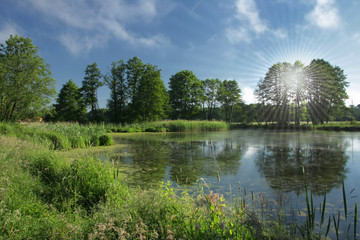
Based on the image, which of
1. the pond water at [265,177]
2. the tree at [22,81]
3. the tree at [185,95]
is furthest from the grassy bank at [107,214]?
the tree at [185,95]

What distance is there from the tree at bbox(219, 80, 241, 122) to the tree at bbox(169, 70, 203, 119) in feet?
16.2

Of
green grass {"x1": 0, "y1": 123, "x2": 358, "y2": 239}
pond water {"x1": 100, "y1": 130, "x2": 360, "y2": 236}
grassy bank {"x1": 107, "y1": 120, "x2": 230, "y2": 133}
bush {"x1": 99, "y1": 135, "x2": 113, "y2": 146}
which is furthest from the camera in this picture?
grassy bank {"x1": 107, "y1": 120, "x2": 230, "y2": 133}

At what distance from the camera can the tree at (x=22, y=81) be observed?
1434 cm

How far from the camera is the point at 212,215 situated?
201cm

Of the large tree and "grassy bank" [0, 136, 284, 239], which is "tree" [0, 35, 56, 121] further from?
the large tree

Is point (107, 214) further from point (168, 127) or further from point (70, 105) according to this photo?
point (70, 105)

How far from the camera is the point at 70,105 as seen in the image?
34.6 meters

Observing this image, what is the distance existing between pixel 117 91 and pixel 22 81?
65.4ft

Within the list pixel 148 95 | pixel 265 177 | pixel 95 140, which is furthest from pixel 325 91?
pixel 95 140

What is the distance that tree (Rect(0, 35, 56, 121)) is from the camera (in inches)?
564

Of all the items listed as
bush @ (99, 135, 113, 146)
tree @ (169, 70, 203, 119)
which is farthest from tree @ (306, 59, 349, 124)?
bush @ (99, 135, 113, 146)

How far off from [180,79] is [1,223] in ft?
126

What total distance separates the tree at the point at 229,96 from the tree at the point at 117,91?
18.9 m

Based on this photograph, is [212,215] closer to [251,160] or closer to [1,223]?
[1,223]
